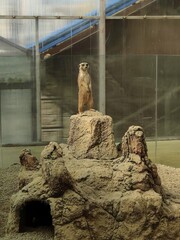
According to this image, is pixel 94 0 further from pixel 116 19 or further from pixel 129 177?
pixel 129 177

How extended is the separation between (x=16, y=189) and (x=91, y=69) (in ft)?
9.65

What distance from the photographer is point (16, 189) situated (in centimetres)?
629

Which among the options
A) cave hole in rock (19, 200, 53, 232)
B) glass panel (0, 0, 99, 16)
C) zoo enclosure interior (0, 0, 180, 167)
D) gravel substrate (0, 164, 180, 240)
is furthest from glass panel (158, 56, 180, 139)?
cave hole in rock (19, 200, 53, 232)

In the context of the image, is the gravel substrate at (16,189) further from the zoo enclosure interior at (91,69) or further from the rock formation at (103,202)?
the zoo enclosure interior at (91,69)

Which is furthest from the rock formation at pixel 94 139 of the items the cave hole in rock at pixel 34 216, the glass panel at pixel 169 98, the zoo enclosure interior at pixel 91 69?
the glass panel at pixel 169 98

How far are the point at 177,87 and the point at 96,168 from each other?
4222 millimetres

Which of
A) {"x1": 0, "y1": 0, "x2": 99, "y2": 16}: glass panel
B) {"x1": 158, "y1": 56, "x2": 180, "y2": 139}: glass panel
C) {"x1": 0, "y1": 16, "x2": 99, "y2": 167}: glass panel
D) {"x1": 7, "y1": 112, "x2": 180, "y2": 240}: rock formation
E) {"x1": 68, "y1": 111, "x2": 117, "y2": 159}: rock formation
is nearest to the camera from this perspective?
{"x1": 7, "y1": 112, "x2": 180, "y2": 240}: rock formation

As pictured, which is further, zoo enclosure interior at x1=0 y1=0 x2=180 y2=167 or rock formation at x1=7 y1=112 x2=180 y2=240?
zoo enclosure interior at x1=0 y1=0 x2=180 y2=167

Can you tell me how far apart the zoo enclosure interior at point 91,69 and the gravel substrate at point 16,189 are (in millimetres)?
606

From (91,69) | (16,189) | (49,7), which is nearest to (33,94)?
(91,69)

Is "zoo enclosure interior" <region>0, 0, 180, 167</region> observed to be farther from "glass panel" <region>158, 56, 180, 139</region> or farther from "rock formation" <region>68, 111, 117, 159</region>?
"rock formation" <region>68, 111, 117, 159</region>

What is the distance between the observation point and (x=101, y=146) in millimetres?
5457

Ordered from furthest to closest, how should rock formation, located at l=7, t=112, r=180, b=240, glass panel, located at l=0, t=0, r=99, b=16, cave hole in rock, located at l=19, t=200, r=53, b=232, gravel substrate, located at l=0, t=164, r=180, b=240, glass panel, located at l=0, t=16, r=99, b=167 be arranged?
glass panel, located at l=0, t=0, r=99, b=16
glass panel, located at l=0, t=16, r=99, b=167
cave hole in rock, located at l=19, t=200, r=53, b=232
gravel substrate, located at l=0, t=164, r=180, b=240
rock formation, located at l=7, t=112, r=180, b=240

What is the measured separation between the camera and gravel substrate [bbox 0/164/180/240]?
4.12 metres
